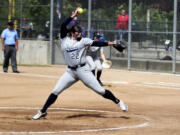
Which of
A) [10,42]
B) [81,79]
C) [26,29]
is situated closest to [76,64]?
[81,79]

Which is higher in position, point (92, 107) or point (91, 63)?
point (91, 63)

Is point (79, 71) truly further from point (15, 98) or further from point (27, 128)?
point (15, 98)

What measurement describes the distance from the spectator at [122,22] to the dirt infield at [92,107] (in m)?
3.25

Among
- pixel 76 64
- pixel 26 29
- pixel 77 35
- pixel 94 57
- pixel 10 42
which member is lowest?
pixel 94 57

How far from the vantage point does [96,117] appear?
1084 centimetres

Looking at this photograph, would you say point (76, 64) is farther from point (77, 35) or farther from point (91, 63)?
point (91, 63)

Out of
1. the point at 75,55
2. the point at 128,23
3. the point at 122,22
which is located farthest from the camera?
the point at 122,22

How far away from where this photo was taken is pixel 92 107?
41.1ft

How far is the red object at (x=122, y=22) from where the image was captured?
2336 centimetres

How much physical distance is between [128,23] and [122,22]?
0.33 m

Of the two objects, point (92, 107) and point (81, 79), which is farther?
point (92, 107)

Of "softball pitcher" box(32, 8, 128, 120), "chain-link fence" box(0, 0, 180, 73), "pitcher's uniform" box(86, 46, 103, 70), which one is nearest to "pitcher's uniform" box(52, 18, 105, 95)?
"softball pitcher" box(32, 8, 128, 120)

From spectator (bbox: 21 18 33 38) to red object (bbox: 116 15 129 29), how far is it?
5.16 m

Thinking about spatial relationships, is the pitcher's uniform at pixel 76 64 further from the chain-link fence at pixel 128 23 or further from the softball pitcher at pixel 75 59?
the chain-link fence at pixel 128 23
